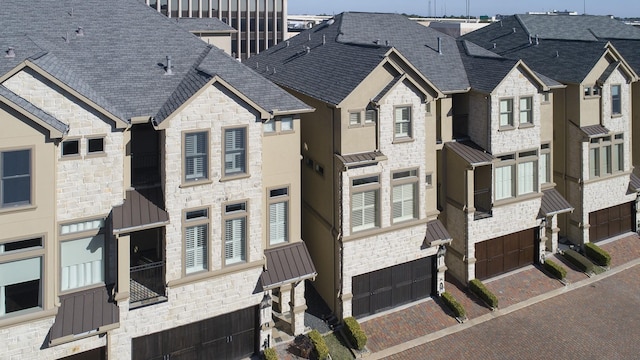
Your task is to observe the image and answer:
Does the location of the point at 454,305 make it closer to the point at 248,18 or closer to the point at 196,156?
the point at 196,156

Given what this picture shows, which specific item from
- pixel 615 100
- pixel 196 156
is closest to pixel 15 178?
pixel 196 156

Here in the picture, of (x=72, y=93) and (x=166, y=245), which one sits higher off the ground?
(x=72, y=93)

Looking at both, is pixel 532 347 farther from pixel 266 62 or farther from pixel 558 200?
pixel 266 62

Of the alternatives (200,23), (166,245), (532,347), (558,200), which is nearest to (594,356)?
(532,347)

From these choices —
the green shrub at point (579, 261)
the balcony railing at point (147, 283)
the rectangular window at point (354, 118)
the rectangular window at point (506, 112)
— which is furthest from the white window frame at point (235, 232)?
the green shrub at point (579, 261)

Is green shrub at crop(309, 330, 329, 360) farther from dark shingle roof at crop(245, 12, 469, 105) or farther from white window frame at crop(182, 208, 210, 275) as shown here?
dark shingle roof at crop(245, 12, 469, 105)

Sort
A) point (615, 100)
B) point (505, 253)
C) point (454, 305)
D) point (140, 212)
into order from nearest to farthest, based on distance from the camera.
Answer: point (140, 212), point (454, 305), point (505, 253), point (615, 100)
